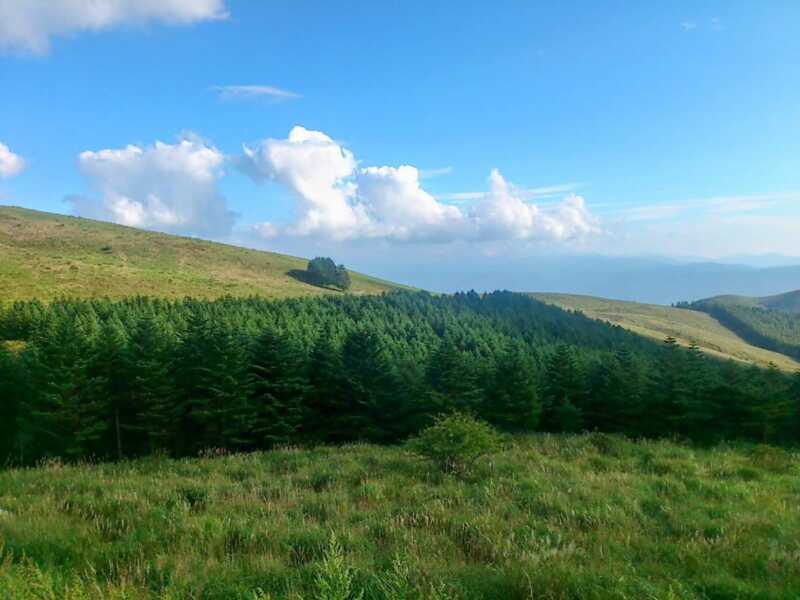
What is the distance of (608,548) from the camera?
6.81 meters

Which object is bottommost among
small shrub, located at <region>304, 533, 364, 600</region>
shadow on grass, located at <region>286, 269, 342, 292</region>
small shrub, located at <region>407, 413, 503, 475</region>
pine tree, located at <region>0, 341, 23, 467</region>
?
pine tree, located at <region>0, 341, 23, 467</region>

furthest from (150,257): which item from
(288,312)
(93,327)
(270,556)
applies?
(270,556)

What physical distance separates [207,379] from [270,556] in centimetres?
3134

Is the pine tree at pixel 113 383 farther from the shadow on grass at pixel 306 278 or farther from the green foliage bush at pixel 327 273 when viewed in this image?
the green foliage bush at pixel 327 273

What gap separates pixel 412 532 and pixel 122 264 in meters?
143

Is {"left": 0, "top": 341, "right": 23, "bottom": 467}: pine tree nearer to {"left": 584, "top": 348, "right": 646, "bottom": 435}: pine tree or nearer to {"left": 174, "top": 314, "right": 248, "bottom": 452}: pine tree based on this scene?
{"left": 174, "top": 314, "right": 248, "bottom": 452}: pine tree

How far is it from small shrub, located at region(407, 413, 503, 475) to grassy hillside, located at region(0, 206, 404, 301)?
304 ft

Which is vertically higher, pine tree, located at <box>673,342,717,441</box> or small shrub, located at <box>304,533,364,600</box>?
small shrub, located at <box>304,533,364,600</box>

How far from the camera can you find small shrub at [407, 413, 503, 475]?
12.8 meters

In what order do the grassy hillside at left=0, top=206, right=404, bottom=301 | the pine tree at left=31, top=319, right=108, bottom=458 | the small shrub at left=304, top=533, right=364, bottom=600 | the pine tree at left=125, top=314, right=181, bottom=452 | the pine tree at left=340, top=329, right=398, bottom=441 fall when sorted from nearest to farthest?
1. the small shrub at left=304, top=533, right=364, bottom=600
2. the pine tree at left=31, top=319, right=108, bottom=458
3. the pine tree at left=125, top=314, right=181, bottom=452
4. the pine tree at left=340, top=329, right=398, bottom=441
5. the grassy hillside at left=0, top=206, right=404, bottom=301

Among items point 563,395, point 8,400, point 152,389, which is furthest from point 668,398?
point 8,400

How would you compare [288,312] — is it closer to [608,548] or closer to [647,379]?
[647,379]

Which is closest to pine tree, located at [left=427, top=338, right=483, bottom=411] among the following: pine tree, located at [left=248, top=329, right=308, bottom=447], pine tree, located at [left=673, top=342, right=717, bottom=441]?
pine tree, located at [left=248, top=329, right=308, bottom=447]

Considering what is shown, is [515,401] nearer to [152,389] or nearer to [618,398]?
[618,398]
